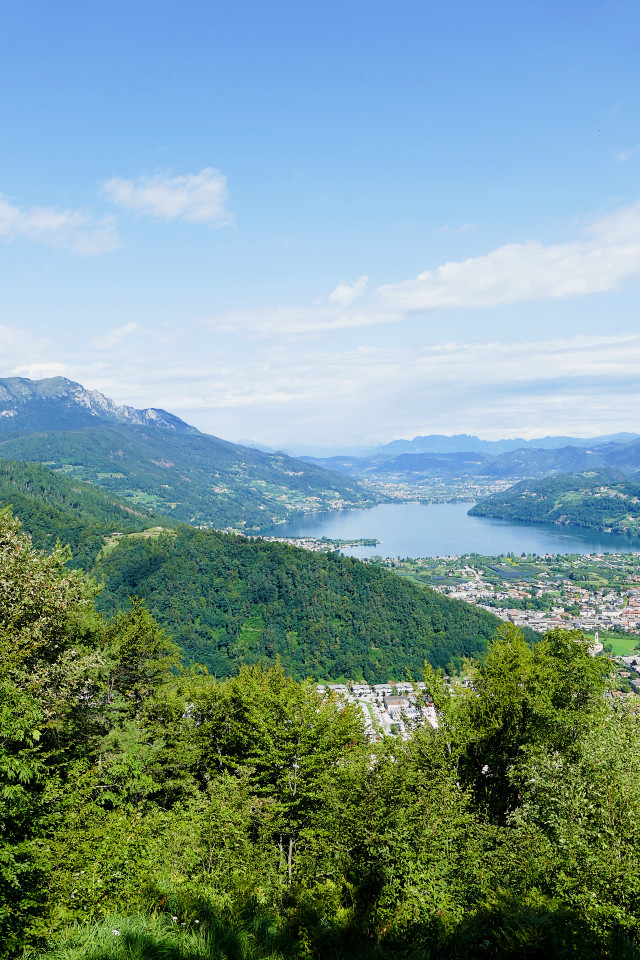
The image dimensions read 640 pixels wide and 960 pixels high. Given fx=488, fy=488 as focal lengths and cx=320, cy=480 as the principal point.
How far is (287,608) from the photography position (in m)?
90.4

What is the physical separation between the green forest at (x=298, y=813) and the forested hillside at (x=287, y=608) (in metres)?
59.5

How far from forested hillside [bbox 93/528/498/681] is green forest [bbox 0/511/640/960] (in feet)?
195

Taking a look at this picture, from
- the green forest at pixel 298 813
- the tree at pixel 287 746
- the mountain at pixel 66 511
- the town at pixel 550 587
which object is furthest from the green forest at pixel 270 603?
the green forest at pixel 298 813

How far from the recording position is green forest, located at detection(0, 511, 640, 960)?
20.7ft

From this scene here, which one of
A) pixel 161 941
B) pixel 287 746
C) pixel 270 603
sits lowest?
pixel 270 603

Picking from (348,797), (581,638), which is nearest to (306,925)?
(348,797)

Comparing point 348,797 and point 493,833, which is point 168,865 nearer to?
point 348,797

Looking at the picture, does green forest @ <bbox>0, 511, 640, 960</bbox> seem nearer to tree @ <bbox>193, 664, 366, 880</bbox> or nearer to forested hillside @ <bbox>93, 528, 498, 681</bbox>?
tree @ <bbox>193, 664, 366, 880</bbox>

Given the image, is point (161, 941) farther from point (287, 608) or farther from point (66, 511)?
point (66, 511)

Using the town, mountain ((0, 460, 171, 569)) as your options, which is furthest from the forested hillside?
the town

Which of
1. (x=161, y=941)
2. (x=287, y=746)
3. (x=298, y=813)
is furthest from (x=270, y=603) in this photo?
(x=161, y=941)

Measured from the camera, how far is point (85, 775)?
12.0 metres

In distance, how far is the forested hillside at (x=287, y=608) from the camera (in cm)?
7719

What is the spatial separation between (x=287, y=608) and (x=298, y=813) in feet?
259
